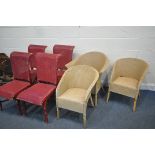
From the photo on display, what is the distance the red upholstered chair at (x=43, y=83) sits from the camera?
260 centimetres

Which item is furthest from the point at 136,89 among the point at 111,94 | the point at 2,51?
the point at 2,51

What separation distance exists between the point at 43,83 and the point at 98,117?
1.06m

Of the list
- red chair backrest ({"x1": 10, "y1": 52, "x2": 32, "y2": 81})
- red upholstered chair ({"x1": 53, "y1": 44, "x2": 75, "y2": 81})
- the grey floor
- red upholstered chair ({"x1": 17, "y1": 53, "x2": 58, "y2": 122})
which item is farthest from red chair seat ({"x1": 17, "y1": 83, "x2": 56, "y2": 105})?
red upholstered chair ({"x1": 53, "y1": 44, "x2": 75, "y2": 81})

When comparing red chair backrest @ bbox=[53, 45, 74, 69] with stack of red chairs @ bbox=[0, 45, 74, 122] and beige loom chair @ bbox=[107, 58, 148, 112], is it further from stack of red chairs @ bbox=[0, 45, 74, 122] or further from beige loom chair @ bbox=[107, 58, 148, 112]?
beige loom chair @ bbox=[107, 58, 148, 112]

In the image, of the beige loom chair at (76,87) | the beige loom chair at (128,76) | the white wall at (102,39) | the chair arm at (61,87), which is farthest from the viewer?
the white wall at (102,39)

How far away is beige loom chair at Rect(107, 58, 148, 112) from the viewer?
2.87m

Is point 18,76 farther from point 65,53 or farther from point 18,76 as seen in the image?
point 65,53

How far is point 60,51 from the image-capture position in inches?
133

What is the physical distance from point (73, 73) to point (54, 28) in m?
1.22

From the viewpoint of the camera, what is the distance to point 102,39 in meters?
3.41

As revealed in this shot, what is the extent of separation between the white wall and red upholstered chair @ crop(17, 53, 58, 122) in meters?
0.94

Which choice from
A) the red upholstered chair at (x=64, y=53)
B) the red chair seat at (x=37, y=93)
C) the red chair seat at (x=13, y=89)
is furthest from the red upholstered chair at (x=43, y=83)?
Result: the red upholstered chair at (x=64, y=53)

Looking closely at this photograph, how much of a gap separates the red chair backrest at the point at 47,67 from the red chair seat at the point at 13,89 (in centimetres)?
31

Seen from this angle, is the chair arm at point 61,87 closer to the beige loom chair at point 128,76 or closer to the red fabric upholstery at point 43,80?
the red fabric upholstery at point 43,80
